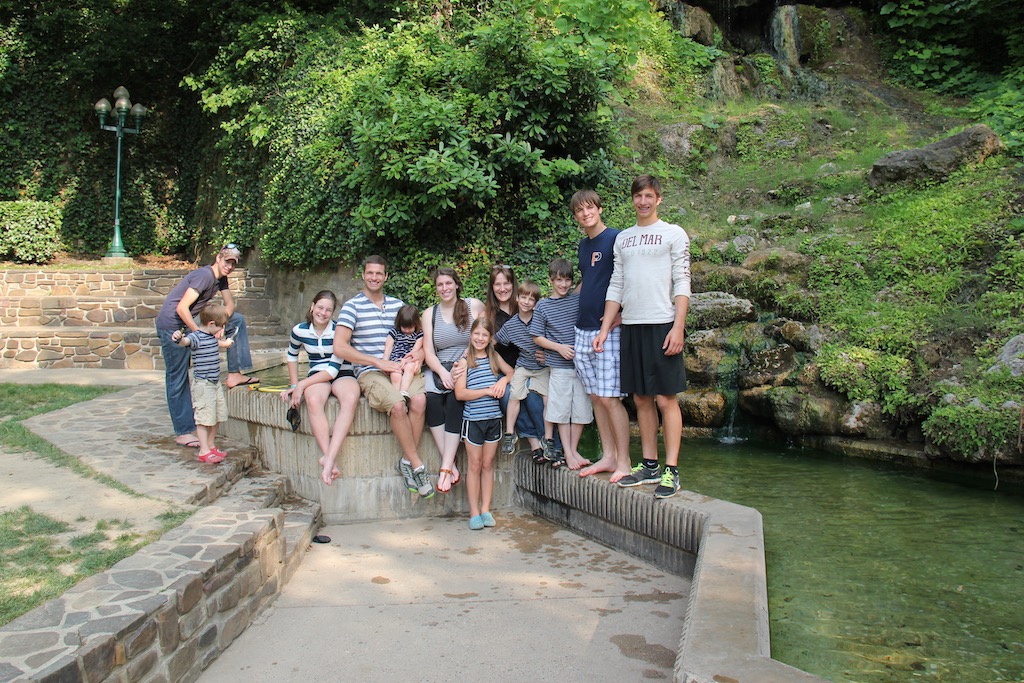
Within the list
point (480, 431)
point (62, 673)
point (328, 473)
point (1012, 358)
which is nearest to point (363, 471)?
point (328, 473)

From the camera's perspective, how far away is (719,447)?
23.9 ft

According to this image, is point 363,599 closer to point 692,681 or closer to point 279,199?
point 692,681

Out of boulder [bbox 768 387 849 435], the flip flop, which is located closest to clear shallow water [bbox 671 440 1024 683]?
boulder [bbox 768 387 849 435]

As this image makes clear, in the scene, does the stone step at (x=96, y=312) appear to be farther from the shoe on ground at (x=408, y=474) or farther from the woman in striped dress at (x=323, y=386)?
the shoe on ground at (x=408, y=474)

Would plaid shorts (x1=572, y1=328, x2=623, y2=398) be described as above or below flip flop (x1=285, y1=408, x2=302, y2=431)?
above

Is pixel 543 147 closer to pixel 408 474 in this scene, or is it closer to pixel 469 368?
pixel 469 368

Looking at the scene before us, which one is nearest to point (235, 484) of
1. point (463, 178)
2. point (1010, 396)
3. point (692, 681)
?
point (692, 681)

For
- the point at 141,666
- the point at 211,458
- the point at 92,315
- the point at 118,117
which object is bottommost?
the point at 141,666

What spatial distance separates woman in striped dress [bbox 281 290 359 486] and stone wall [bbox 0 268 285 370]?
6383mm

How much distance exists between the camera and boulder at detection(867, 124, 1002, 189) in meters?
9.93

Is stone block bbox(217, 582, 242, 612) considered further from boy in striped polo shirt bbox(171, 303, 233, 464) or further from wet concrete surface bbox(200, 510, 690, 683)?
boy in striped polo shirt bbox(171, 303, 233, 464)

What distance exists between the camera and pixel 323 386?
5.55 meters

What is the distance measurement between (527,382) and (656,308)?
1.32m

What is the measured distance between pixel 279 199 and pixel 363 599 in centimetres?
908
